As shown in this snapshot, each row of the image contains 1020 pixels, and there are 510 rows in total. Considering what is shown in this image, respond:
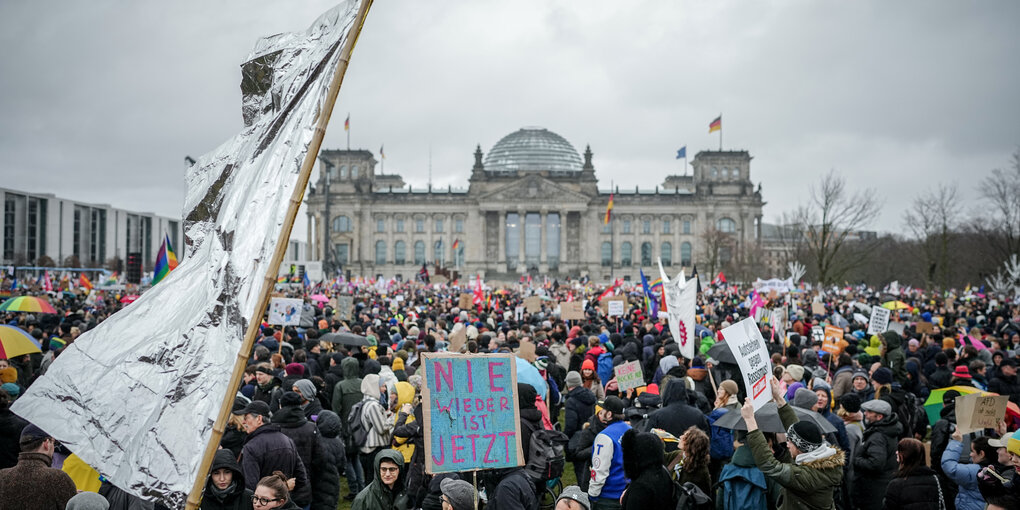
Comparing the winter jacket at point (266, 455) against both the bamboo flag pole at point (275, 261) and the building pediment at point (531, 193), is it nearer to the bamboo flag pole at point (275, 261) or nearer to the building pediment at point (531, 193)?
the bamboo flag pole at point (275, 261)

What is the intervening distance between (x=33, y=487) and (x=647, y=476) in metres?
3.96

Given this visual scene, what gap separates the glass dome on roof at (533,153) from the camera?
322ft

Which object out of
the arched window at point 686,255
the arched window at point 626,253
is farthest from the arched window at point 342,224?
the arched window at point 686,255

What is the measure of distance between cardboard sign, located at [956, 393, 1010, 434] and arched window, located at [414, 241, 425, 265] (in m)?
81.8

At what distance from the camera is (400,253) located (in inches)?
3445

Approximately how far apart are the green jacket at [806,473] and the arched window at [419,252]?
82882mm

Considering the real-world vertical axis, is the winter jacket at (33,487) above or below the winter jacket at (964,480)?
above

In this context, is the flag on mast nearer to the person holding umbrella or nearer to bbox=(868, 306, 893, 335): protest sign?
the person holding umbrella

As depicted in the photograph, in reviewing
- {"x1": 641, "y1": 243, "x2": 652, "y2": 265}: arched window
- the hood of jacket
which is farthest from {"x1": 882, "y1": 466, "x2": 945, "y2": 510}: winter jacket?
{"x1": 641, "y1": 243, "x2": 652, "y2": 265}: arched window

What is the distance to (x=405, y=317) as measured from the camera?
69.5 ft

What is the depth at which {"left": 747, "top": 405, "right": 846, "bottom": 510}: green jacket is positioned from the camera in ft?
15.3

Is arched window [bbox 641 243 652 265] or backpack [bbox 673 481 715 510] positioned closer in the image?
backpack [bbox 673 481 715 510]

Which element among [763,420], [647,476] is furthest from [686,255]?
Result: [647,476]

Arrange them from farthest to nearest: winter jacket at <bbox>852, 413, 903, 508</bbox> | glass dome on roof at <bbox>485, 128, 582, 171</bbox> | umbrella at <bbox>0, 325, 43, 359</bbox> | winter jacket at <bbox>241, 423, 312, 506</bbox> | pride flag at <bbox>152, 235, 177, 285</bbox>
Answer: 1. glass dome on roof at <bbox>485, 128, 582, 171</bbox>
2. pride flag at <bbox>152, 235, 177, 285</bbox>
3. umbrella at <bbox>0, 325, 43, 359</bbox>
4. winter jacket at <bbox>852, 413, 903, 508</bbox>
5. winter jacket at <bbox>241, 423, 312, 506</bbox>
